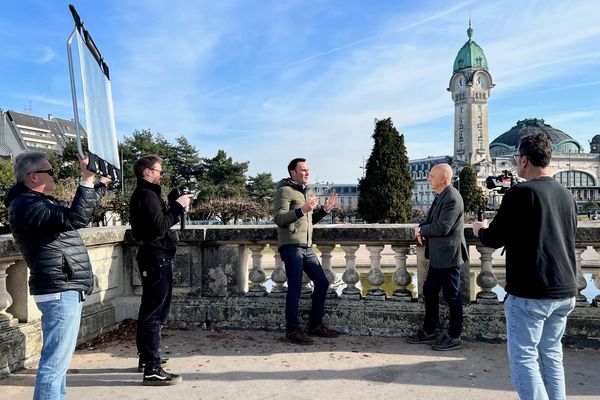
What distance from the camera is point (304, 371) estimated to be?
385 cm

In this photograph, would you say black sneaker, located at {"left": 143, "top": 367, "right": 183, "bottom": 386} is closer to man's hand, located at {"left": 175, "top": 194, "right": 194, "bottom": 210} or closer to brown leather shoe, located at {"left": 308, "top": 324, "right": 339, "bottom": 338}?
man's hand, located at {"left": 175, "top": 194, "right": 194, "bottom": 210}

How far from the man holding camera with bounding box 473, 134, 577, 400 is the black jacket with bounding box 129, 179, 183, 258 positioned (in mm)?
2287

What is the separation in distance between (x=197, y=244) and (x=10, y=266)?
174 cm

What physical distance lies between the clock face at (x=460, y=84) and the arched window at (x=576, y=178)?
108 ft

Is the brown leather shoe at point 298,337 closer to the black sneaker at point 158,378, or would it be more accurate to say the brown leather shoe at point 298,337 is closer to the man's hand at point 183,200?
the black sneaker at point 158,378

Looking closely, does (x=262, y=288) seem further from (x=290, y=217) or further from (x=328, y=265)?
(x=290, y=217)

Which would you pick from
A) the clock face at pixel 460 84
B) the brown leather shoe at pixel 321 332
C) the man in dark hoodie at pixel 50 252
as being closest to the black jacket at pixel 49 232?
the man in dark hoodie at pixel 50 252

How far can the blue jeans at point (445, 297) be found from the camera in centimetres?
429

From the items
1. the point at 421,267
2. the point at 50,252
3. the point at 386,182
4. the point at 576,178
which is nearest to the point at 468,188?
the point at 386,182

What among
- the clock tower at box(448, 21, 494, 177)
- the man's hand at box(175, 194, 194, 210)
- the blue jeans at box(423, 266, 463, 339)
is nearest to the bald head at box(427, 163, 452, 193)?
the blue jeans at box(423, 266, 463, 339)

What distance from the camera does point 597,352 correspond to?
4230mm

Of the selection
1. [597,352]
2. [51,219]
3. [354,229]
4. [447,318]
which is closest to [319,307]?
[354,229]

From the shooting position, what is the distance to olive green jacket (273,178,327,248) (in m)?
4.52

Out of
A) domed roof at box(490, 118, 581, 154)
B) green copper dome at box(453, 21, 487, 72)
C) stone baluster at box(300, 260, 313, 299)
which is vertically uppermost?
green copper dome at box(453, 21, 487, 72)
